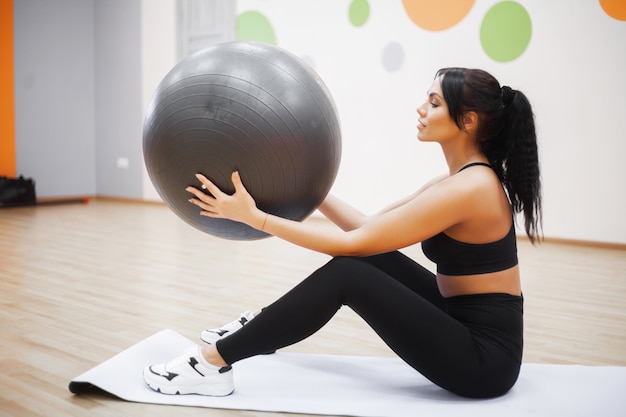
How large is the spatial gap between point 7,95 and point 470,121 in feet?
21.6

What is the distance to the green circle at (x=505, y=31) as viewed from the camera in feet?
15.1

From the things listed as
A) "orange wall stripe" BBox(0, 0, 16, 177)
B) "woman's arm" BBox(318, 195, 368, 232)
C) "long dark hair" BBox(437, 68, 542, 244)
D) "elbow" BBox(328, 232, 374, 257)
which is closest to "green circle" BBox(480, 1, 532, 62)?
"woman's arm" BBox(318, 195, 368, 232)

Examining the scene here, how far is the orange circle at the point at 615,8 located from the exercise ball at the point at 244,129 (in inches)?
139

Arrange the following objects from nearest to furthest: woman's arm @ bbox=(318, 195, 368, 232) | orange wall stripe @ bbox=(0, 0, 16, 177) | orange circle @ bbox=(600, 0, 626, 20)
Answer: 1. woman's arm @ bbox=(318, 195, 368, 232)
2. orange circle @ bbox=(600, 0, 626, 20)
3. orange wall stripe @ bbox=(0, 0, 16, 177)

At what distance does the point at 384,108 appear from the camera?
5332mm

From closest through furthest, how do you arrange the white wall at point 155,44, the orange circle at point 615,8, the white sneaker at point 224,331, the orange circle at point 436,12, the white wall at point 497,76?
the white sneaker at point 224,331 → the orange circle at point 615,8 → the white wall at point 497,76 → the orange circle at point 436,12 → the white wall at point 155,44

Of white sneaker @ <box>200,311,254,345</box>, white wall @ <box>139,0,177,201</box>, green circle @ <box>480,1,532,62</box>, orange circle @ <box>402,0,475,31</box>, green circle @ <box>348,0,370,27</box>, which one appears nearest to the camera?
white sneaker @ <box>200,311,254,345</box>

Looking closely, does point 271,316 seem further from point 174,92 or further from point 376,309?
point 174,92

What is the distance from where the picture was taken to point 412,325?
4.74 ft

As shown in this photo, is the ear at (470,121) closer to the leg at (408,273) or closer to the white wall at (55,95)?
the leg at (408,273)

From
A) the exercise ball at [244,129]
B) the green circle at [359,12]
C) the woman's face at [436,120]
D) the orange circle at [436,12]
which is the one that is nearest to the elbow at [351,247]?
the exercise ball at [244,129]

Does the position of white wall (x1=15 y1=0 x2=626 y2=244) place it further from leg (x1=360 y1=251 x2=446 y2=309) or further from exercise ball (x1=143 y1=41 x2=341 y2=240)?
exercise ball (x1=143 y1=41 x2=341 y2=240)

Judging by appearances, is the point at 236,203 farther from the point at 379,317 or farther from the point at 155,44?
the point at 155,44

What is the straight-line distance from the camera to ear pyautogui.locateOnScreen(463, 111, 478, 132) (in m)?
1.51
